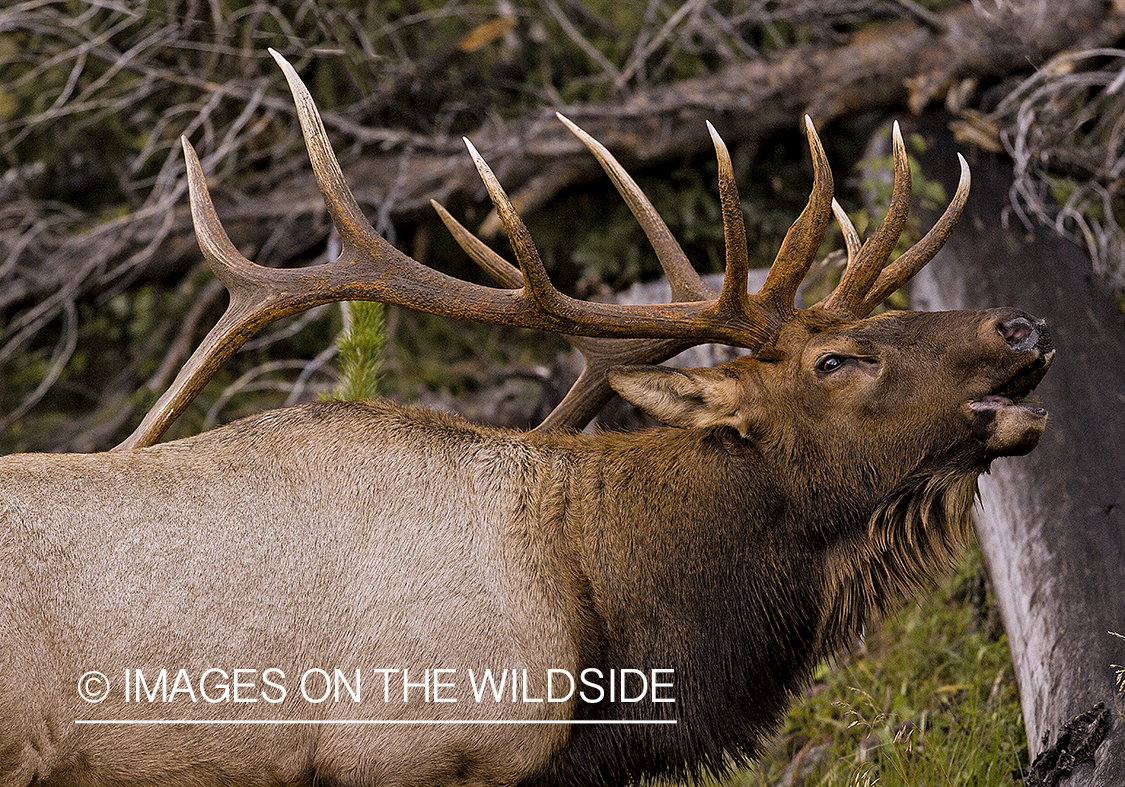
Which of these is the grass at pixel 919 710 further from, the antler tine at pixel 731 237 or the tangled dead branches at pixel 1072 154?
the tangled dead branches at pixel 1072 154

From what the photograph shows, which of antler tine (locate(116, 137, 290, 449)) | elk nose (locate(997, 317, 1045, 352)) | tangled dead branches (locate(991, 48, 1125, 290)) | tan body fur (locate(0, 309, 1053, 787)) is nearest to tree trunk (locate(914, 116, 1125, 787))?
tangled dead branches (locate(991, 48, 1125, 290))

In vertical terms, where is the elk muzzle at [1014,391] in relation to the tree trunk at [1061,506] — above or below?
above

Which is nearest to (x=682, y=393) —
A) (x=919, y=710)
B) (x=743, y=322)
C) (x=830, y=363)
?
(x=743, y=322)

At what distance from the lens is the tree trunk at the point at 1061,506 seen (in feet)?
10.1

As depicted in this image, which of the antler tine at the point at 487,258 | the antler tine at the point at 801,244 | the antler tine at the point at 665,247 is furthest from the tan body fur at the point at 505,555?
the antler tine at the point at 487,258

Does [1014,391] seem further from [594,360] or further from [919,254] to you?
[594,360]

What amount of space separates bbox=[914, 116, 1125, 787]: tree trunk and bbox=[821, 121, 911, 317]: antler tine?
1146 millimetres

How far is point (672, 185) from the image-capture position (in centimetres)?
668

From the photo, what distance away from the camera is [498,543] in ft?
9.66

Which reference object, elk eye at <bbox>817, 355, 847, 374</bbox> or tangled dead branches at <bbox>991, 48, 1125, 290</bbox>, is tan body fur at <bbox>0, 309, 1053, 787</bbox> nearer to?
elk eye at <bbox>817, 355, 847, 374</bbox>

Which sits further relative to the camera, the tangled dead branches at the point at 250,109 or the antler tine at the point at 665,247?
the tangled dead branches at the point at 250,109

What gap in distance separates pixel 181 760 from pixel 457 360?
15.0 ft

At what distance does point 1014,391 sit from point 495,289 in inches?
61.4

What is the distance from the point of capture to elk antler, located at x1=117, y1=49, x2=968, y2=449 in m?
3.16
